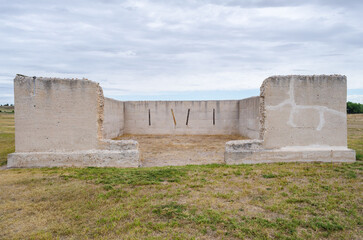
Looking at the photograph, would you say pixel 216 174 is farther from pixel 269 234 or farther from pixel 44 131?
pixel 44 131

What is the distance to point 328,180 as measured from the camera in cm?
537

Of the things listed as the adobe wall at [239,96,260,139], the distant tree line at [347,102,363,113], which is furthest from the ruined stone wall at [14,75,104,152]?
the distant tree line at [347,102,363,113]

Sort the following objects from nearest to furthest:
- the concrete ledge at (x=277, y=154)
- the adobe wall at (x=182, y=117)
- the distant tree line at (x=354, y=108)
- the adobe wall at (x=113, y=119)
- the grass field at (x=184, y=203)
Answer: the grass field at (x=184, y=203), the concrete ledge at (x=277, y=154), the adobe wall at (x=113, y=119), the adobe wall at (x=182, y=117), the distant tree line at (x=354, y=108)

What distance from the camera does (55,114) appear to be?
6.88 meters

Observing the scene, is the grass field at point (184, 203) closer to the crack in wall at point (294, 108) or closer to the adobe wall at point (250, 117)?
the crack in wall at point (294, 108)

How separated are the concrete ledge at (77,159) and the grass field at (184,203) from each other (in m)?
0.47

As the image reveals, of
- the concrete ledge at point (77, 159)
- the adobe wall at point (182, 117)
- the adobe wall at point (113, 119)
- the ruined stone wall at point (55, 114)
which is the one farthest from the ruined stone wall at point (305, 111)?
the adobe wall at point (182, 117)

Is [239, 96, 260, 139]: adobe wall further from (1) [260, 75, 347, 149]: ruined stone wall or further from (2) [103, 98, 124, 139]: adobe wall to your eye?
(2) [103, 98, 124, 139]: adobe wall

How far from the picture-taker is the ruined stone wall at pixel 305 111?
698cm

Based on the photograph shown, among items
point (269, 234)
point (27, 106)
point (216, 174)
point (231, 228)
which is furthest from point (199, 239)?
point (27, 106)

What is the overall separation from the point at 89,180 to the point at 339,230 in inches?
192

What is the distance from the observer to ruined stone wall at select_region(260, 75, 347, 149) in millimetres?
6984

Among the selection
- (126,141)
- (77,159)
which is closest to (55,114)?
(77,159)

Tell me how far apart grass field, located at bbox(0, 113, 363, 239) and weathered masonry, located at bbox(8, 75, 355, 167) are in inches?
24.5
